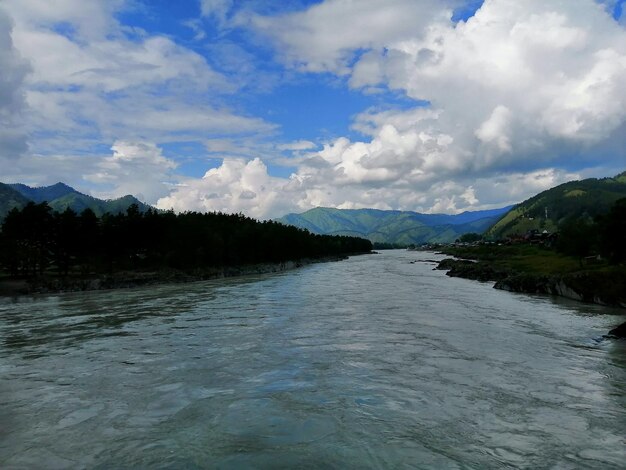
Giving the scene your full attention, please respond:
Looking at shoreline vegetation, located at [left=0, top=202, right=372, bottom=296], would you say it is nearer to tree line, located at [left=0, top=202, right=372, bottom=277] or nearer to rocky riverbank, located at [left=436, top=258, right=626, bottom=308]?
tree line, located at [left=0, top=202, right=372, bottom=277]

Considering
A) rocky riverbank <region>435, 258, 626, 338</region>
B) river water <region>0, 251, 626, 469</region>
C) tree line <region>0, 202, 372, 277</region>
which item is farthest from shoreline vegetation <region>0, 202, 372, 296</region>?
rocky riverbank <region>435, 258, 626, 338</region>

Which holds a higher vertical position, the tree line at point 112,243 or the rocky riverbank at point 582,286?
the tree line at point 112,243

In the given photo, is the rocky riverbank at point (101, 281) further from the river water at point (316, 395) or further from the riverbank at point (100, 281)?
the river water at point (316, 395)

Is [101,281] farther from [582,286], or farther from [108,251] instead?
[582,286]

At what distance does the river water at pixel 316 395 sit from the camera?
11.4 metres

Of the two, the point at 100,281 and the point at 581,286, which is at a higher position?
the point at 100,281

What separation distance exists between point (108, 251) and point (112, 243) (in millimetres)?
2106

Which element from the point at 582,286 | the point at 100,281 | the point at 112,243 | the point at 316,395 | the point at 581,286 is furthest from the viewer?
the point at 112,243

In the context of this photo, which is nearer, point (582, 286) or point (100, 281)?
point (582, 286)

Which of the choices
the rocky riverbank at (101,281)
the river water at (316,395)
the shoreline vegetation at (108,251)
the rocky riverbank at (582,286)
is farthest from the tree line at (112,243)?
the rocky riverbank at (582,286)

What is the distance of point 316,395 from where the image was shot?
16.0 m

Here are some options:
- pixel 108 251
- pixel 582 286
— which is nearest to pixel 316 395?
pixel 582 286

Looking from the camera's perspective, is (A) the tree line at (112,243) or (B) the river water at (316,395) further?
(A) the tree line at (112,243)

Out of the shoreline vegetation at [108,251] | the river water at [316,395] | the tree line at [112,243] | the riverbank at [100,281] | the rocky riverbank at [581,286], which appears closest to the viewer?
the river water at [316,395]
